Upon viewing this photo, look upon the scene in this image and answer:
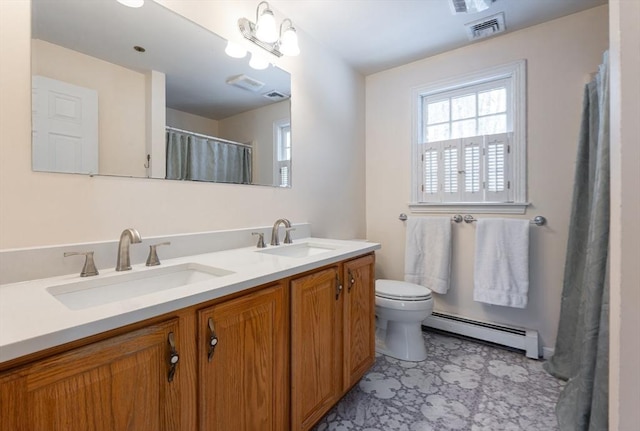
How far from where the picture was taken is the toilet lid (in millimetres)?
1887

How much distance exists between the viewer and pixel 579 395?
1232 mm

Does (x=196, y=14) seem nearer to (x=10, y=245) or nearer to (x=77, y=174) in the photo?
(x=77, y=174)

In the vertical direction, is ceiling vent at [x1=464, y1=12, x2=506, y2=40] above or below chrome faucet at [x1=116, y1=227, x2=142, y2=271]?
above

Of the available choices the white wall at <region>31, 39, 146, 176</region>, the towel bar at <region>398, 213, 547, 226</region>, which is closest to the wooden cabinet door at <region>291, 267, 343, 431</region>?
the white wall at <region>31, 39, 146, 176</region>

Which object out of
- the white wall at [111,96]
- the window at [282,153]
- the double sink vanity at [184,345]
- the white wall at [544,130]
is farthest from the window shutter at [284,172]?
the white wall at [544,130]

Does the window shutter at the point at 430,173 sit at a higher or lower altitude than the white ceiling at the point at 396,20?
lower

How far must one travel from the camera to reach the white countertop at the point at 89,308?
20.8 inches

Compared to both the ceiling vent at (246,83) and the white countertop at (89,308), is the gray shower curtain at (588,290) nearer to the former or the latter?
the white countertop at (89,308)

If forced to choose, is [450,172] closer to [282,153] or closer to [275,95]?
[282,153]

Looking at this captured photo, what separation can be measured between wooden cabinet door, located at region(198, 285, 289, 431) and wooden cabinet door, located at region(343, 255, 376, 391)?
42 centimetres

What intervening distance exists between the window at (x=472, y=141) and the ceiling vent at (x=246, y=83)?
1.39 m

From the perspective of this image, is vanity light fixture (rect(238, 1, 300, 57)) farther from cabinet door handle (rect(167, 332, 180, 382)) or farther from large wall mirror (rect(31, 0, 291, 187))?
cabinet door handle (rect(167, 332, 180, 382))

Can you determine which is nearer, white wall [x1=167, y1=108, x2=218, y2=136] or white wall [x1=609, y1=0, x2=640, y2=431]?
white wall [x1=609, y1=0, x2=640, y2=431]

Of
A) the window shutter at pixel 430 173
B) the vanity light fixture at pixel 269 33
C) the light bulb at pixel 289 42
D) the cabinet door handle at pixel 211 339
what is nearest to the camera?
the cabinet door handle at pixel 211 339
